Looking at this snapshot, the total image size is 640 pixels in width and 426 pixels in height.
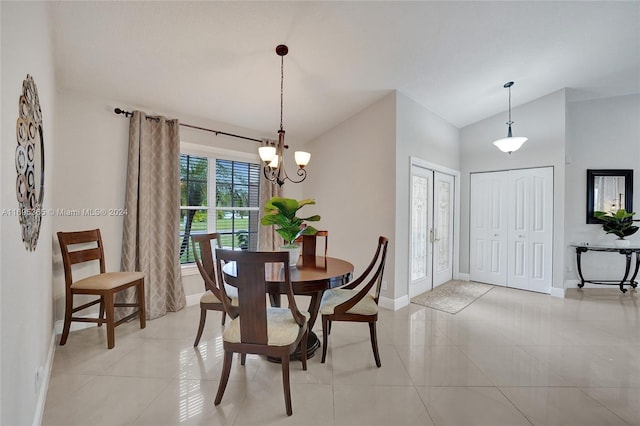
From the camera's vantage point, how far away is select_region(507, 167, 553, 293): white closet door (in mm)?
4371

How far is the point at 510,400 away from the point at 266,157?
2.56m

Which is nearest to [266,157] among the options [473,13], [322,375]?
[322,375]

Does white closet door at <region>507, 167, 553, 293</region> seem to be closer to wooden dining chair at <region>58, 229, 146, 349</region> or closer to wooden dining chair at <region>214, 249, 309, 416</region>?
wooden dining chair at <region>214, 249, 309, 416</region>

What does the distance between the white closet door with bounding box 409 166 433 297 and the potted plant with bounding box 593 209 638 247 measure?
2894 mm

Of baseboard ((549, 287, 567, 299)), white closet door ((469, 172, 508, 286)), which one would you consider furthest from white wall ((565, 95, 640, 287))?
white closet door ((469, 172, 508, 286))

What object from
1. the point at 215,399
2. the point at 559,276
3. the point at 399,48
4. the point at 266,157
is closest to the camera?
the point at 215,399

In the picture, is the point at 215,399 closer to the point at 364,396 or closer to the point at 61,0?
the point at 364,396

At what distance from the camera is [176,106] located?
3332mm

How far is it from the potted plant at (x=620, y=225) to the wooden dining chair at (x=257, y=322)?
551cm


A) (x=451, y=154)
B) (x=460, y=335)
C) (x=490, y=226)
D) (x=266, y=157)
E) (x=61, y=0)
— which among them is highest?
(x=61, y=0)

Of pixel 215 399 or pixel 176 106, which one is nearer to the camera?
pixel 215 399

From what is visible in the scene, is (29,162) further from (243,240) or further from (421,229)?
(421,229)

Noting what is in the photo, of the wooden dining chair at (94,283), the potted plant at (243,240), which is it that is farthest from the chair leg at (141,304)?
the potted plant at (243,240)

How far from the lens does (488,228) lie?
4.96 metres
